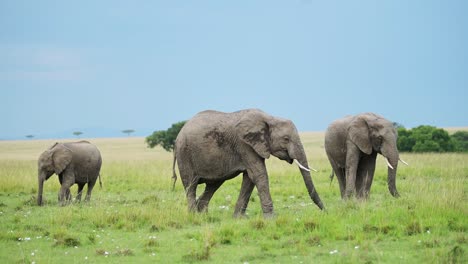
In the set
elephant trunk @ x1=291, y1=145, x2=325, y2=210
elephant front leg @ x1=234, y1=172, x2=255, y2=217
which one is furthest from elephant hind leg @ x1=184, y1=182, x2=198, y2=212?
elephant trunk @ x1=291, y1=145, x2=325, y2=210

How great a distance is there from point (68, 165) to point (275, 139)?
27.6ft

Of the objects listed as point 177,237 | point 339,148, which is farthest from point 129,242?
point 339,148

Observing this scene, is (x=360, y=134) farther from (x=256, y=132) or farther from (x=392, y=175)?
(x=256, y=132)

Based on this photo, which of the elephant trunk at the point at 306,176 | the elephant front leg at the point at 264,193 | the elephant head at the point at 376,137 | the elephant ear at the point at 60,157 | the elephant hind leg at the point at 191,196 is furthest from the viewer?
the elephant ear at the point at 60,157

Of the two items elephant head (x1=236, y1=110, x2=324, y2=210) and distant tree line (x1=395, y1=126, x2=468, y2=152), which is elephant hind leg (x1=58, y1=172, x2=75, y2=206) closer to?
elephant head (x1=236, y1=110, x2=324, y2=210)

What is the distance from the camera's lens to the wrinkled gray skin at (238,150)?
15320mm

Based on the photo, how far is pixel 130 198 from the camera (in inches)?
865

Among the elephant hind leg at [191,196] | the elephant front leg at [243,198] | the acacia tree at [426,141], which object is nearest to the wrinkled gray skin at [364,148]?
the elephant front leg at [243,198]

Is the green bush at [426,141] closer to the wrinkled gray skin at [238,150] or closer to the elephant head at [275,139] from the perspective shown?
the wrinkled gray skin at [238,150]

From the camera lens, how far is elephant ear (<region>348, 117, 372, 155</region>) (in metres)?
18.5

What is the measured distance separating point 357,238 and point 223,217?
465 centimetres

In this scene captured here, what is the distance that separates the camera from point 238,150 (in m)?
15.8

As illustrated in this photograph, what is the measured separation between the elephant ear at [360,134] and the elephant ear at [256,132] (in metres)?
3.88

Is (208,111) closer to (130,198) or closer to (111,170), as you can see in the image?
(130,198)
